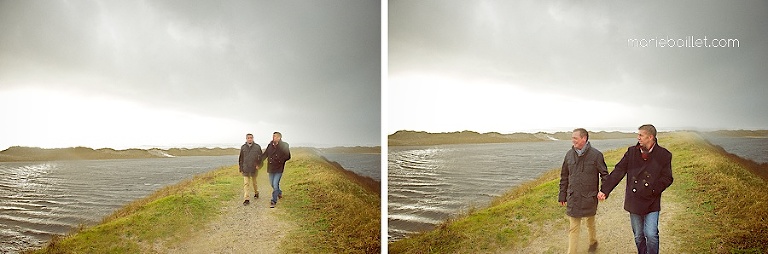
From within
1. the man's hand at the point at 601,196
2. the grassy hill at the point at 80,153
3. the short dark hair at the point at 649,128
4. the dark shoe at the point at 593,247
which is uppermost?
the short dark hair at the point at 649,128

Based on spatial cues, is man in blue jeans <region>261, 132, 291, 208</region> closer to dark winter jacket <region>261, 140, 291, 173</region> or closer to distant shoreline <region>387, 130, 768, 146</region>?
dark winter jacket <region>261, 140, 291, 173</region>

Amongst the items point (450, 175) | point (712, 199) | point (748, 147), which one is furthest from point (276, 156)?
point (748, 147)

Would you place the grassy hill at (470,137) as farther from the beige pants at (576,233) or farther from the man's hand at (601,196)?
the beige pants at (576,233)

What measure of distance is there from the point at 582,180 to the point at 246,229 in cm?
A: 239

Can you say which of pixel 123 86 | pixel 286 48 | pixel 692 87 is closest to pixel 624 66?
pixel 692 87

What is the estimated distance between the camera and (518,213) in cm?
496

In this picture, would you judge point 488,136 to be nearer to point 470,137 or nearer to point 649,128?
point 470,137

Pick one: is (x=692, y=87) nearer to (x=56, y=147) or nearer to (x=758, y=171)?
(x=758, y=171)

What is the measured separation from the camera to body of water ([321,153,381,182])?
5109 mm

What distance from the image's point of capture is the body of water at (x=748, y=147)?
4.55 meters

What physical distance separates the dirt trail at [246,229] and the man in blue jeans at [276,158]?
4cm

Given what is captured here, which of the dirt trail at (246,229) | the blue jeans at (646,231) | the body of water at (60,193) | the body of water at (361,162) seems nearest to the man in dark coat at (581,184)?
the blue jeans at (646,231)

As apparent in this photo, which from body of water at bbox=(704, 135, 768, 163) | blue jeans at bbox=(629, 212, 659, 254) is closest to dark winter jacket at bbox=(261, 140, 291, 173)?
blue jeans at bbox=(629, 212, 659, 254)

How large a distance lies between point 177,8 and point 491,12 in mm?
2265
